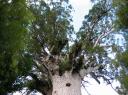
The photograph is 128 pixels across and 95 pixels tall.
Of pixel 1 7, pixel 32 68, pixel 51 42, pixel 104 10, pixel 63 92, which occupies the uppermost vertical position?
pixel 104 10

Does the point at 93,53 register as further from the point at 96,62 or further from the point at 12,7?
the point at 12,7

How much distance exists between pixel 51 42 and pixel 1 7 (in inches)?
477

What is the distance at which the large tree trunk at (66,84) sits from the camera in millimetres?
17419

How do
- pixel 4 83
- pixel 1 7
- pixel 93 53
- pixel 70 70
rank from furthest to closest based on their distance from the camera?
→ 1. pixel 93 53
2. pixel 70 70
3. pixel 4 83
4. pixel 1 7

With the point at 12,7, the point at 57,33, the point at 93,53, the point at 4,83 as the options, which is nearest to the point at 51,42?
the point at 57,33

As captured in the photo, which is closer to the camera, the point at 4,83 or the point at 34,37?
the point at 4,83

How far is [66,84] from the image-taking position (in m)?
17.5

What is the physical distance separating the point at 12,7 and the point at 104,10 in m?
13.1

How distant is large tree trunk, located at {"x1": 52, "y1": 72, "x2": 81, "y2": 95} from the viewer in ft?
57.1

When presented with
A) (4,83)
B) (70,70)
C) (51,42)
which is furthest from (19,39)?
(51,42)

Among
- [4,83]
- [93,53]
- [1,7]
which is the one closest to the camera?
[1,7]

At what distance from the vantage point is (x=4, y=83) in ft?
53.6

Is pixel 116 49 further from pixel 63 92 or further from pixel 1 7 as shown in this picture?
pixel 1 7

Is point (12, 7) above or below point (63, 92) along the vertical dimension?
below
